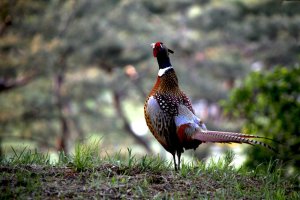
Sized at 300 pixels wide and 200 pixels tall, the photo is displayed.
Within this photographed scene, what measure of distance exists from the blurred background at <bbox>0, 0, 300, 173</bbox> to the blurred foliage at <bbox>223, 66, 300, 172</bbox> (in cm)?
359

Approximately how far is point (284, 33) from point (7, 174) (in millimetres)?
16063

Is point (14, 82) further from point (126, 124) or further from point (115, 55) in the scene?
point (126, 124)

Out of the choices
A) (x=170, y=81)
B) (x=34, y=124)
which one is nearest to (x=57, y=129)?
(x=34, y=124)

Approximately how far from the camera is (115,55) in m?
17.9

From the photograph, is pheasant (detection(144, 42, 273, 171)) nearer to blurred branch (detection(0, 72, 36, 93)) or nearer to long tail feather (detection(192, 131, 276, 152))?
long tail feather (detection(192, 131, 276, 152))

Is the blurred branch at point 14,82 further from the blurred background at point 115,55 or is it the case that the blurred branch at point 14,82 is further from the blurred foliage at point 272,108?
the blurred foliage at point 272,108

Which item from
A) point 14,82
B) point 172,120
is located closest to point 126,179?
point 172,120

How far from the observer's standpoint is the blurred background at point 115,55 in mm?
14203

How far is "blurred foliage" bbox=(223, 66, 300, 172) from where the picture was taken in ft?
22.7

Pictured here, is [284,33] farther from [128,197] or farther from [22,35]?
[128,197]

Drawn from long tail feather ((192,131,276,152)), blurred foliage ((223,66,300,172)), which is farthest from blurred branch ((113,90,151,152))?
long tail feather ((192,131,276,152))

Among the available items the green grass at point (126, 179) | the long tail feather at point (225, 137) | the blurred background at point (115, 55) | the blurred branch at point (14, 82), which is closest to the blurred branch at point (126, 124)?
the blurred background at point (115, 55)

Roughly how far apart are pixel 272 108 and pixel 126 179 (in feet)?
11.7

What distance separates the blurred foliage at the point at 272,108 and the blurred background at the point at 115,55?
3.59 metres
